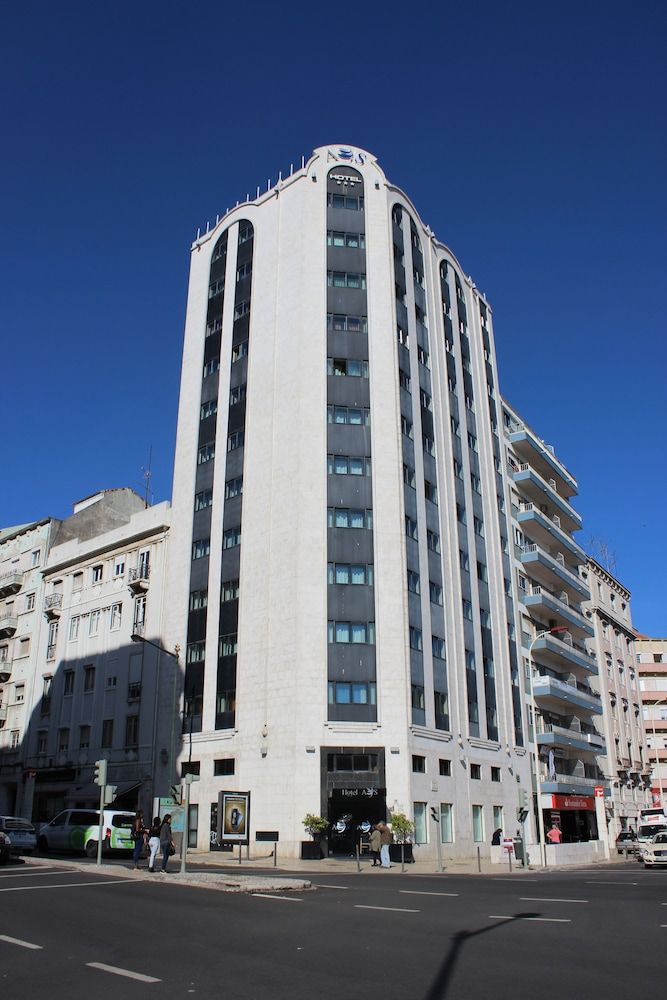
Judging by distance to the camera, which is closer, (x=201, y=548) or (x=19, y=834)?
(x=19, y=834)

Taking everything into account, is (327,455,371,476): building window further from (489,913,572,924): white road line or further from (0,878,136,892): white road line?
(489,913,572,924): white road line

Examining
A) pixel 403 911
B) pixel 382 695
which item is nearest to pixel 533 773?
pixel 382 695

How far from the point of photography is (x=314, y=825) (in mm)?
37625

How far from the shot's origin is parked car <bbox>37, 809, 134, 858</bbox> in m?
33.5

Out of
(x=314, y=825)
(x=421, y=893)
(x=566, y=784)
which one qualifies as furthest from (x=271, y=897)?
(x=566, y=784)

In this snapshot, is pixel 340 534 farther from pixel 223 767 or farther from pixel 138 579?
pixel 138 579

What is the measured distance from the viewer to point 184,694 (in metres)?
46.6

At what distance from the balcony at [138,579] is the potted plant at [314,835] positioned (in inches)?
758

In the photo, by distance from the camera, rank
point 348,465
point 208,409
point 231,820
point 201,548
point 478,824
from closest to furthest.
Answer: point 231,820 < point 348,465 < point 478,824 < point 201,548 < point 208,409

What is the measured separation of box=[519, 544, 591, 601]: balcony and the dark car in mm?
18348

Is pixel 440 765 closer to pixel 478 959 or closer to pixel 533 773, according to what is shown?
pixel 533 773

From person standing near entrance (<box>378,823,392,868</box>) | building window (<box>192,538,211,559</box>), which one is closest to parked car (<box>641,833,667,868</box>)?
person standing near entrance (<box>378,823,392,868</box>)

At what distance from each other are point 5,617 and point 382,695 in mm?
34008

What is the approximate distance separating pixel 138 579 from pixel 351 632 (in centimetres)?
1621
